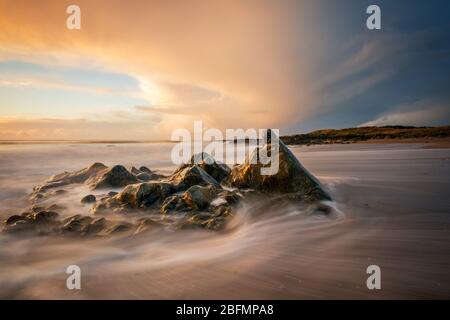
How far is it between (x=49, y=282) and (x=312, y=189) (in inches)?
157

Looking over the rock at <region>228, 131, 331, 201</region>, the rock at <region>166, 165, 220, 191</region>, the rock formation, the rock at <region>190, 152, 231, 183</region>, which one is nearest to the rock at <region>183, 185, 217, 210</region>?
the rock formation

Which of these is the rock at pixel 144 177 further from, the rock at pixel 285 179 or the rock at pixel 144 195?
the rock at pixel 285 179

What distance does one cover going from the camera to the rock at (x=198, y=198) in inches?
162

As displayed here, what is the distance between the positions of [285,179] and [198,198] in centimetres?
179

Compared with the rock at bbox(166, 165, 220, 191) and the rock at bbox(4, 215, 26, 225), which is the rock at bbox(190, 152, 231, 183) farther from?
the rock at bbox(4, 215, 26, 225)

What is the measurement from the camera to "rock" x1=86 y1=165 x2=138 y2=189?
6.12m

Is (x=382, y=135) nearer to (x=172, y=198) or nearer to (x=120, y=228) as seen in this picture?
(x=172, y=198)

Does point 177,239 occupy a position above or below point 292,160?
below

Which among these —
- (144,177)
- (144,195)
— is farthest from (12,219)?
(144,177)

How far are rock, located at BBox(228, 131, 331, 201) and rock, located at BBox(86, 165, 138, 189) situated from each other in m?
2.85

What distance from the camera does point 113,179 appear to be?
6.26 meters
